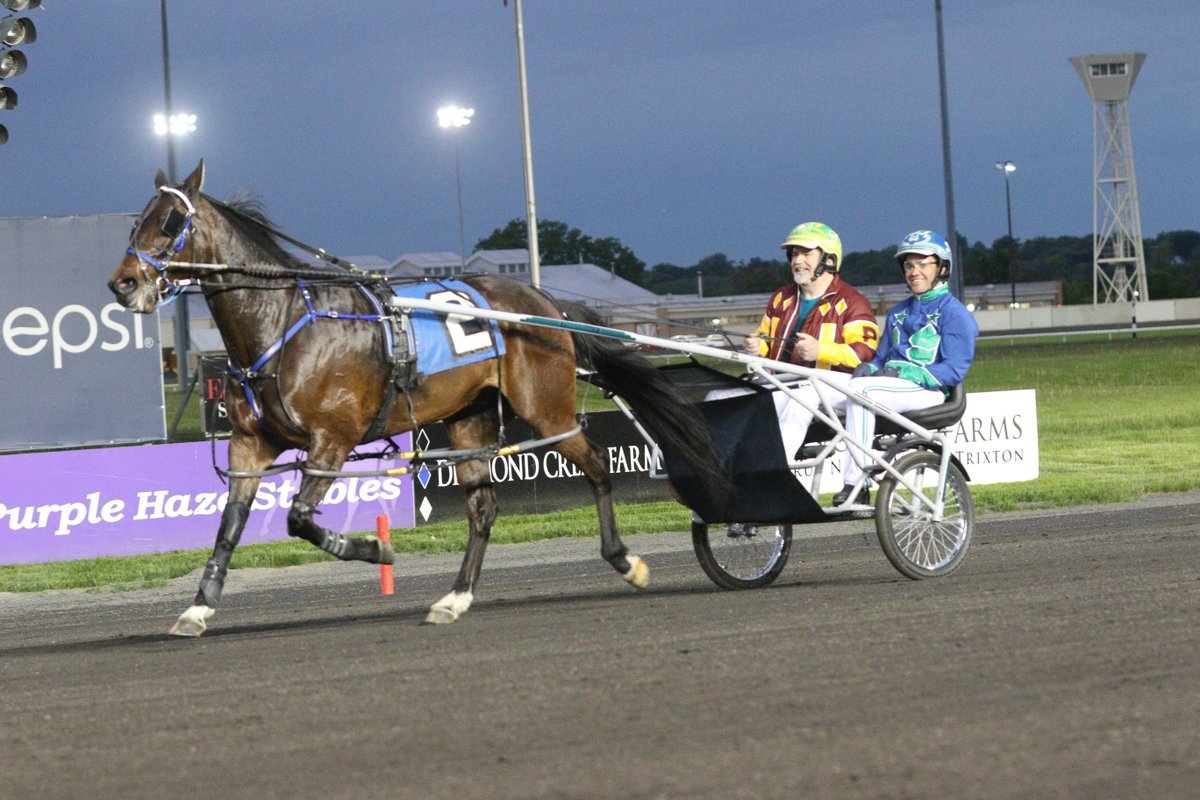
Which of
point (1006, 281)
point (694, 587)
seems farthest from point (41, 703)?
point (1006, 281)

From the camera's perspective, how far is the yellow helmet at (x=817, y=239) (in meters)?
7.58

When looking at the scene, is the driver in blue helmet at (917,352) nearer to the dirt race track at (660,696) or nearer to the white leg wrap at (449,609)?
the dirt race track at (660,696)

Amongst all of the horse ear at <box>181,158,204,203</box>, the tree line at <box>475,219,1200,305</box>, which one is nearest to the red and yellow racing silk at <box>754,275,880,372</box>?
the horse ear at <box>181,158,204,203</box>

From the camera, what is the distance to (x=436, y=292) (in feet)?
24.0

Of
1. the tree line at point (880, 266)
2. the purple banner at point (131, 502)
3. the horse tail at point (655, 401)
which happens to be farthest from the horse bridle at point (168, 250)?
the tree line at point (880, 266)

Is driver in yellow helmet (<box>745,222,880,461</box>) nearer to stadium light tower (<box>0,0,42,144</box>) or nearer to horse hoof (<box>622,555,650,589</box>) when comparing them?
horse hoof (<box>622,555,650,589</box>)

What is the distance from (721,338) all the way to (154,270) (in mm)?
2937

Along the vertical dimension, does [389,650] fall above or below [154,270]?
below

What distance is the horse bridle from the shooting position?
662 centimetres

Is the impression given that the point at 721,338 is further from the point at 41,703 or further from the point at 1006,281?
the point at 1006,281

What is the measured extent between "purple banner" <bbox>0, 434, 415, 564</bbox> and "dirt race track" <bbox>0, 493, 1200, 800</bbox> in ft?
13.6

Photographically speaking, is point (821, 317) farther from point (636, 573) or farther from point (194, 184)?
point (194, 184)

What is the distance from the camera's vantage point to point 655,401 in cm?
759

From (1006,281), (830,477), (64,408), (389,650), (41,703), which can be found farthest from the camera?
(1006,281)
